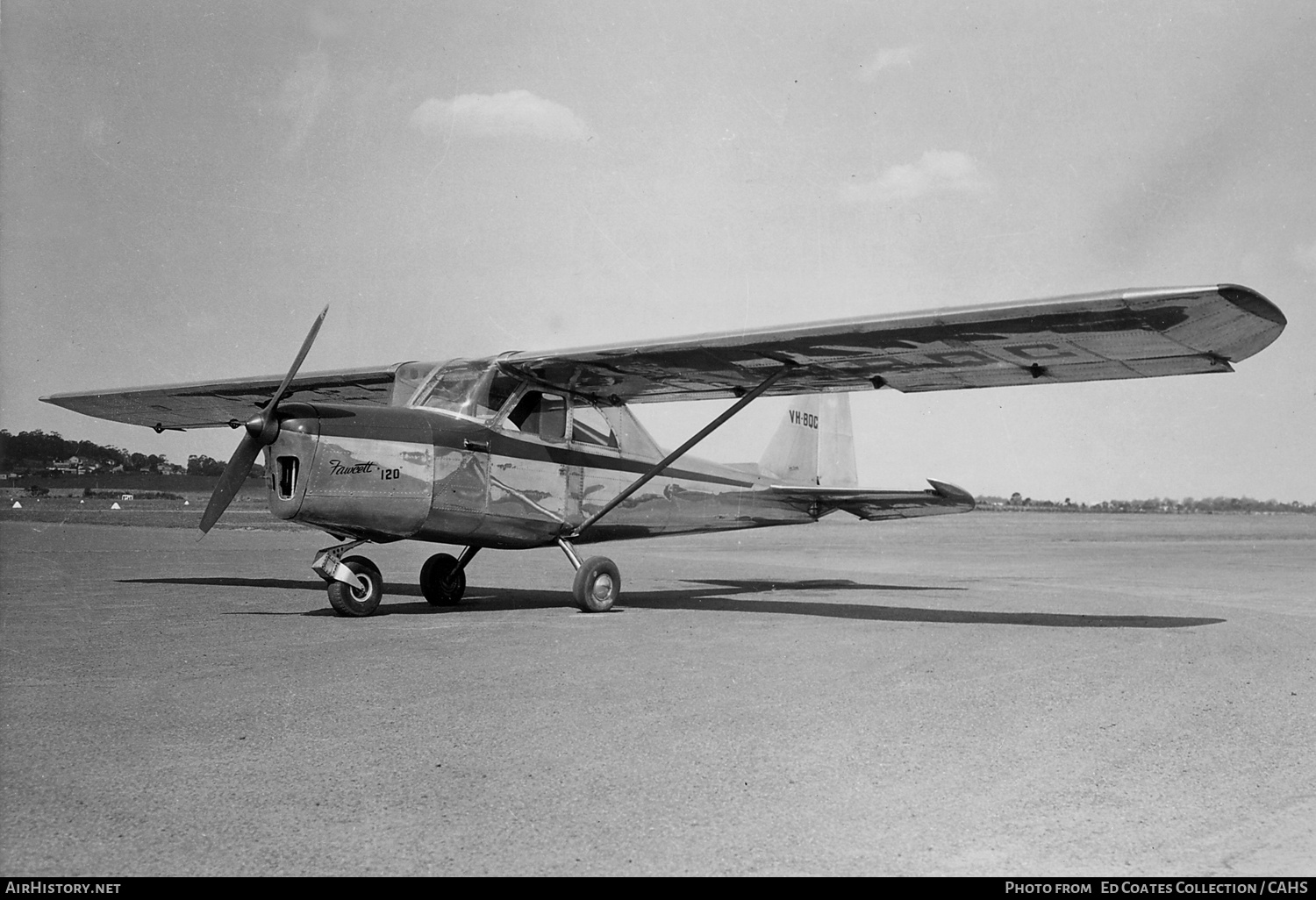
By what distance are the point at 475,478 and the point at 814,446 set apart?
292 inches

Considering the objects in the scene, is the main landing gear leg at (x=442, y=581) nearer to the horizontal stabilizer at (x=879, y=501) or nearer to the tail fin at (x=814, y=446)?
the horizontal stabilizer at (x=879, y=501)

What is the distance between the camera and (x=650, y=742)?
4293 millimetres

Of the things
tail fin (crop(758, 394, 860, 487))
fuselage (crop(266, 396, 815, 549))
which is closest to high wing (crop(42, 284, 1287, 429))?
fuselage (crop(266, 396, 815, 549))

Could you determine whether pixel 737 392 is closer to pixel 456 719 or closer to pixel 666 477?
pixel 666 477

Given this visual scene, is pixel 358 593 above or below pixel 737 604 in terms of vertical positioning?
above

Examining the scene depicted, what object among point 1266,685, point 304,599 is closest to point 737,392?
point 304,599

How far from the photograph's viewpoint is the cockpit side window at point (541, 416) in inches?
433

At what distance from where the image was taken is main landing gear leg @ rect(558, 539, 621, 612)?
10.2 m

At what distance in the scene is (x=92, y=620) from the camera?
8523mm

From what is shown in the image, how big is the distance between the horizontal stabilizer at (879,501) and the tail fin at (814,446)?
496 millimetres

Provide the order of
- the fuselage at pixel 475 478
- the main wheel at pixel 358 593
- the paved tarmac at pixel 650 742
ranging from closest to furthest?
the paved tarmac at pixel 650 742
the fuselage at pixel 475 478
the main wheel at pixel 358 593

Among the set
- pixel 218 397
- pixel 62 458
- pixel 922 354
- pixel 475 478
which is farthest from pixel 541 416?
pixel 62 458

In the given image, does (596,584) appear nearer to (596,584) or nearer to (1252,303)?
(596,584)

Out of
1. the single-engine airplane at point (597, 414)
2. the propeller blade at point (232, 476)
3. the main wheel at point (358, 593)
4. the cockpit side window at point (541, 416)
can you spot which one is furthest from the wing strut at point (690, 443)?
the propeller blade at point (232, 476)
